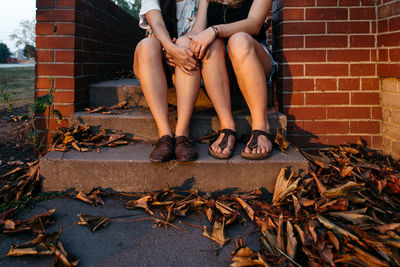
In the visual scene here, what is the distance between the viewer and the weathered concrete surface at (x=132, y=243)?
46.5 inches

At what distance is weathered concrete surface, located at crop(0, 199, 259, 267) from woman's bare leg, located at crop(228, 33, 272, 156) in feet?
2.32

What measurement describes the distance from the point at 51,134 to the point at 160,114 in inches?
37.0

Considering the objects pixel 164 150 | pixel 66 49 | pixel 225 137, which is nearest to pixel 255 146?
pixel 225 137

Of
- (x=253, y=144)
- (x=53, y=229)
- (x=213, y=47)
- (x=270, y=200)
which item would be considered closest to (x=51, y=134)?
(x=53, y=229)

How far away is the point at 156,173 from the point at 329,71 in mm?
1445

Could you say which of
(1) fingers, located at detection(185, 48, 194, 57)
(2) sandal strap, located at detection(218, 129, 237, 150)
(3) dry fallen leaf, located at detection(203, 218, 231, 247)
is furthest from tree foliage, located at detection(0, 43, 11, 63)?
(3) dry fallen leaf, located at detection(203, 218, 231, 247)

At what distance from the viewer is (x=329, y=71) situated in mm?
2166

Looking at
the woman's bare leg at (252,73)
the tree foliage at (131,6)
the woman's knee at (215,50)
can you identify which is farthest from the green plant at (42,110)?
the tree foliage at (131,6)

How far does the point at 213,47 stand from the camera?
191 centimetres

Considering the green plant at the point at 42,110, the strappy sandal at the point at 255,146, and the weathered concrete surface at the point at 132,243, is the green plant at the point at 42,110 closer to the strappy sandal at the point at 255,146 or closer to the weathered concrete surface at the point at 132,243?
the weathered concrete surface at the point at 132,243

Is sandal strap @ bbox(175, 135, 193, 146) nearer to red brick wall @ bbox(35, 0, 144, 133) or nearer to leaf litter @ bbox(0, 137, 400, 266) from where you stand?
leaf litter @ bbox(0, 137, 400, 266)

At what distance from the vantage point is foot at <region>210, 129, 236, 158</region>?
1760mm

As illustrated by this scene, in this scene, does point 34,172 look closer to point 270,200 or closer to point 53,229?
point 53,229

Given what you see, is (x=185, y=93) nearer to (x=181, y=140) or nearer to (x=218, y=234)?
(x=181, y=140)
